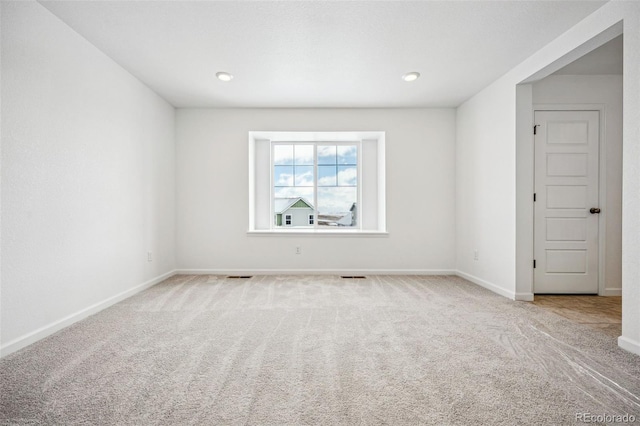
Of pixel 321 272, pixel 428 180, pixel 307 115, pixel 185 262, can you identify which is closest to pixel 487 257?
pixel 428 180

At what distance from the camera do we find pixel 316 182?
196 inches

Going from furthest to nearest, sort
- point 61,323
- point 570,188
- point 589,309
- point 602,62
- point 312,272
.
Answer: point 312,272 → point 570,188 → point 602,62 → point 589,309 → point 61,323

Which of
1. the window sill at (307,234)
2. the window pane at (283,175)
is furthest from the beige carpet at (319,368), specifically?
the window pane at (283,175)

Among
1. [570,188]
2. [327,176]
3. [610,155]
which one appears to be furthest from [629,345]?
[327,176]

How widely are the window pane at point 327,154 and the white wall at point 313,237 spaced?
0.54 meters

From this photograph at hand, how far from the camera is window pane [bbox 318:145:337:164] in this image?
502 centimetres

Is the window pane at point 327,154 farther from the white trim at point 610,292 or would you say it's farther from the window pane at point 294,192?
the white trim at point 610,292

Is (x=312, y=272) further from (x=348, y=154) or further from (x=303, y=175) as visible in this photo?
(x=348, y=154)

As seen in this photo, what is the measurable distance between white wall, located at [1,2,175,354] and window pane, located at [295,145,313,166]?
2.21m

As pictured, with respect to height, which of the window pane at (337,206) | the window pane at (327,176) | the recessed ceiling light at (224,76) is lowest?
the window pane at (337,206)

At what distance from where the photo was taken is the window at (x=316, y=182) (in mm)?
4996

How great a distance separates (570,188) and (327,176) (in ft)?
10.5

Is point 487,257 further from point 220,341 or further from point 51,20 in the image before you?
point 51,20

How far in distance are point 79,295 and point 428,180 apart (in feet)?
14.4
